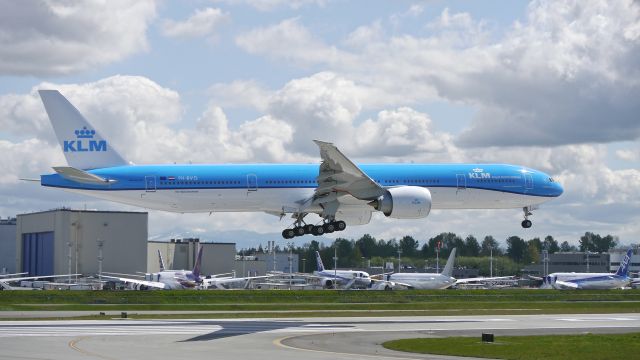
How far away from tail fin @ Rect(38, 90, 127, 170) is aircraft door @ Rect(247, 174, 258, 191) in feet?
28.2

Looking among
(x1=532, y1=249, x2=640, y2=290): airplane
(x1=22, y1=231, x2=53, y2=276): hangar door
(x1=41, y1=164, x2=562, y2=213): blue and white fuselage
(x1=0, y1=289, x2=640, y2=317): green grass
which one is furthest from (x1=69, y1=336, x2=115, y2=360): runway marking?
(x1=22, y1=231, x2=53, y2=276): hangar door

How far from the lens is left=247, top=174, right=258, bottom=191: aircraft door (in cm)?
6369

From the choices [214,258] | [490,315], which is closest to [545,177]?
[490,315]

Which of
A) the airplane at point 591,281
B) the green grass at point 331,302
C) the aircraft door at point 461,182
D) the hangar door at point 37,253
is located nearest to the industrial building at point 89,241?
the hangar door at point 37,253

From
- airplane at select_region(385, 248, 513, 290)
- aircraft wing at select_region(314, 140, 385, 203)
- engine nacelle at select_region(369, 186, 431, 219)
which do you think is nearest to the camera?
aircraft wing at select_region(314, 140, 385, 203)

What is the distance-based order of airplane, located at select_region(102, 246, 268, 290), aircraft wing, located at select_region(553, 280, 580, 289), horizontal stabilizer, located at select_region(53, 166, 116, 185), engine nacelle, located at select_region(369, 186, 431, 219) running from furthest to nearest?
aircraft wing, located at select_region(553, 280, 580, 289) → airplane, located at select_region(102, 246, 268, 290) → horizontal stabilizer, located at select_region(53, 166, 116, 185) → engine nacelle, located at select_region(369, 186, 431, 219)

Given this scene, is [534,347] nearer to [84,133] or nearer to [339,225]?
[339,225]

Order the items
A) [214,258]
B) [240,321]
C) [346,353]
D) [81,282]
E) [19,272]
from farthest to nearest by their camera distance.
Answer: [214,258], [19,272], [81,282], [240,321], [346,353]

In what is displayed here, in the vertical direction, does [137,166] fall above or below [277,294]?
above

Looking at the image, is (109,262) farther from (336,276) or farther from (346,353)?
(346,353)

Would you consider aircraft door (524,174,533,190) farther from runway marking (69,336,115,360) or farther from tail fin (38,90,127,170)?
runway marking (69,336,115,360)

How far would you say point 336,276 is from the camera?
121 m

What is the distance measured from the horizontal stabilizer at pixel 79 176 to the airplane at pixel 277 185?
0.21ft

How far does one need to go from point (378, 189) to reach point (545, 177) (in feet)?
47.9
